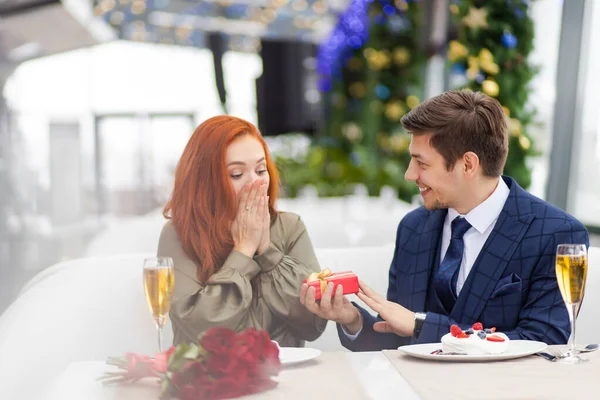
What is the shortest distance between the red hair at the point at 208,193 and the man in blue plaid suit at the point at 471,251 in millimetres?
243

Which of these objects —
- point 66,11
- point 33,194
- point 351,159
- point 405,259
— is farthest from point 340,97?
point 405,259

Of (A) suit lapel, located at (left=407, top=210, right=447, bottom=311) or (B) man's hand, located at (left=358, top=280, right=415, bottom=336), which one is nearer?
(B) man's hand, located at (left=358, top=280, right=415, bottom=336)

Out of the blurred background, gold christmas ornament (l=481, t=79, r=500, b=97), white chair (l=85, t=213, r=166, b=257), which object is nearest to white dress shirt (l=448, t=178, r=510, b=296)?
the blurred background

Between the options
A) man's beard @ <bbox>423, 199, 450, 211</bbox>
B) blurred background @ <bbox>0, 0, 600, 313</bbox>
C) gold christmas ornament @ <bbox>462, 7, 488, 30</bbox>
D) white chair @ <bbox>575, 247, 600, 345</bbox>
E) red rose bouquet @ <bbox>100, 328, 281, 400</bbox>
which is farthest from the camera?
blurred background @ <bbox>0, 0, 600, 313</bbox>

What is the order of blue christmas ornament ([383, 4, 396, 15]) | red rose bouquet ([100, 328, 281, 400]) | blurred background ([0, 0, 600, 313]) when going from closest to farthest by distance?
red rose bouquet ([100, 328, 281, 400]) → blurred background ([0, 0, 600, 313]) → blue christmas ornament ([383, 4, 396, 15])

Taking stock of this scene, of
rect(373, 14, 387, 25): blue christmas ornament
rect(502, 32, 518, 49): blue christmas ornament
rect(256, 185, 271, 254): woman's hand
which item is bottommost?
rect(256, 185, 271, 254): woman's hand

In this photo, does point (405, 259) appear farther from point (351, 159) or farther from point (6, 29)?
point (6, 29)

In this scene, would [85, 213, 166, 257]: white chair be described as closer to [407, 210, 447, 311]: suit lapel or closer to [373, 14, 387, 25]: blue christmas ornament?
[407, 210, 447, 311]: suit lapel

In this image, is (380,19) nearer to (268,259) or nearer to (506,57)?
(506,57)

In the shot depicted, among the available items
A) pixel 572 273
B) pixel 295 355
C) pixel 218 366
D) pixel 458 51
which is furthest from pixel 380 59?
pixel 218 366

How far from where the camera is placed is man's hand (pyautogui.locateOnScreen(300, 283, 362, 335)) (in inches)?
62.1

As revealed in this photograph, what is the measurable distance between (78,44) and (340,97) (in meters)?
2.81

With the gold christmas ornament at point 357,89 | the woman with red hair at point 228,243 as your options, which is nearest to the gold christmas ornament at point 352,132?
the gold christmas ornament at point 357,89

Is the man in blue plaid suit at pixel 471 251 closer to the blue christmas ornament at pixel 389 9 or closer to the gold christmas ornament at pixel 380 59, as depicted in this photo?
the gold christmas ornament at pixel 380 59
